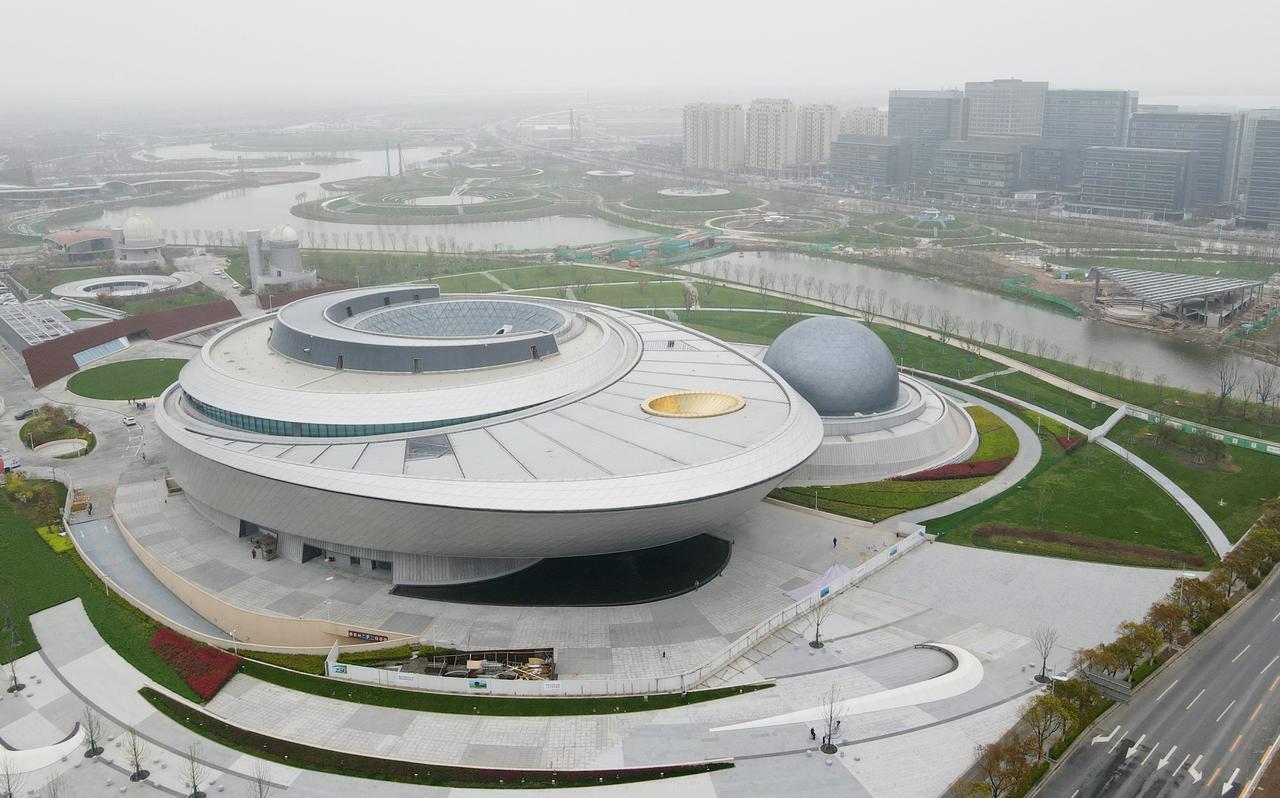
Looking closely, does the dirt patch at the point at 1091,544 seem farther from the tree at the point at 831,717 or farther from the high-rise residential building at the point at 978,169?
the high-rise residential building at the point at 978,169

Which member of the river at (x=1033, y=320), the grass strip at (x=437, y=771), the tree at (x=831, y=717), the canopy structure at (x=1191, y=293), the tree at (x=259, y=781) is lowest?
the tree at (x=259, y=781)

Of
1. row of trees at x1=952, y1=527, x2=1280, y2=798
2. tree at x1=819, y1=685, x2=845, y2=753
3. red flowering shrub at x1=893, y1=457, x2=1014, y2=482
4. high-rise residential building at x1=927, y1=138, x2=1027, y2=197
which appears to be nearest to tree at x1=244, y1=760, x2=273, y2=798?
tree at x1=819, y1=685, x2=845, y2=753

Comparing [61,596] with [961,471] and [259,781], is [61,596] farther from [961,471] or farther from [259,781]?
[961,471]

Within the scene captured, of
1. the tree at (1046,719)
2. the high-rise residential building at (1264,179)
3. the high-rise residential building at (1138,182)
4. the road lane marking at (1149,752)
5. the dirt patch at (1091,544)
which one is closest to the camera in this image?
the tree at (1046,719)

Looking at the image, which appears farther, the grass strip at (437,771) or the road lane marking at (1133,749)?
the road lane marking at (1133,749)

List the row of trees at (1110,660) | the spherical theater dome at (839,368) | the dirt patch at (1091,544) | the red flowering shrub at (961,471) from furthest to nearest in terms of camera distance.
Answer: the spherical theater dome at (839,368) → the red flowering shrub at (961,471) → the dirt patch at (1091,544) → the row of trees at (1110,660)

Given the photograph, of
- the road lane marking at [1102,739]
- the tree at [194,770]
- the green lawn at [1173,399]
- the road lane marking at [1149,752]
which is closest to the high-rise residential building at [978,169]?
the green lawn at [1173,399]

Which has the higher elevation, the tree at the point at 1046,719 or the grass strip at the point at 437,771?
the tree at the point at 1046,719
